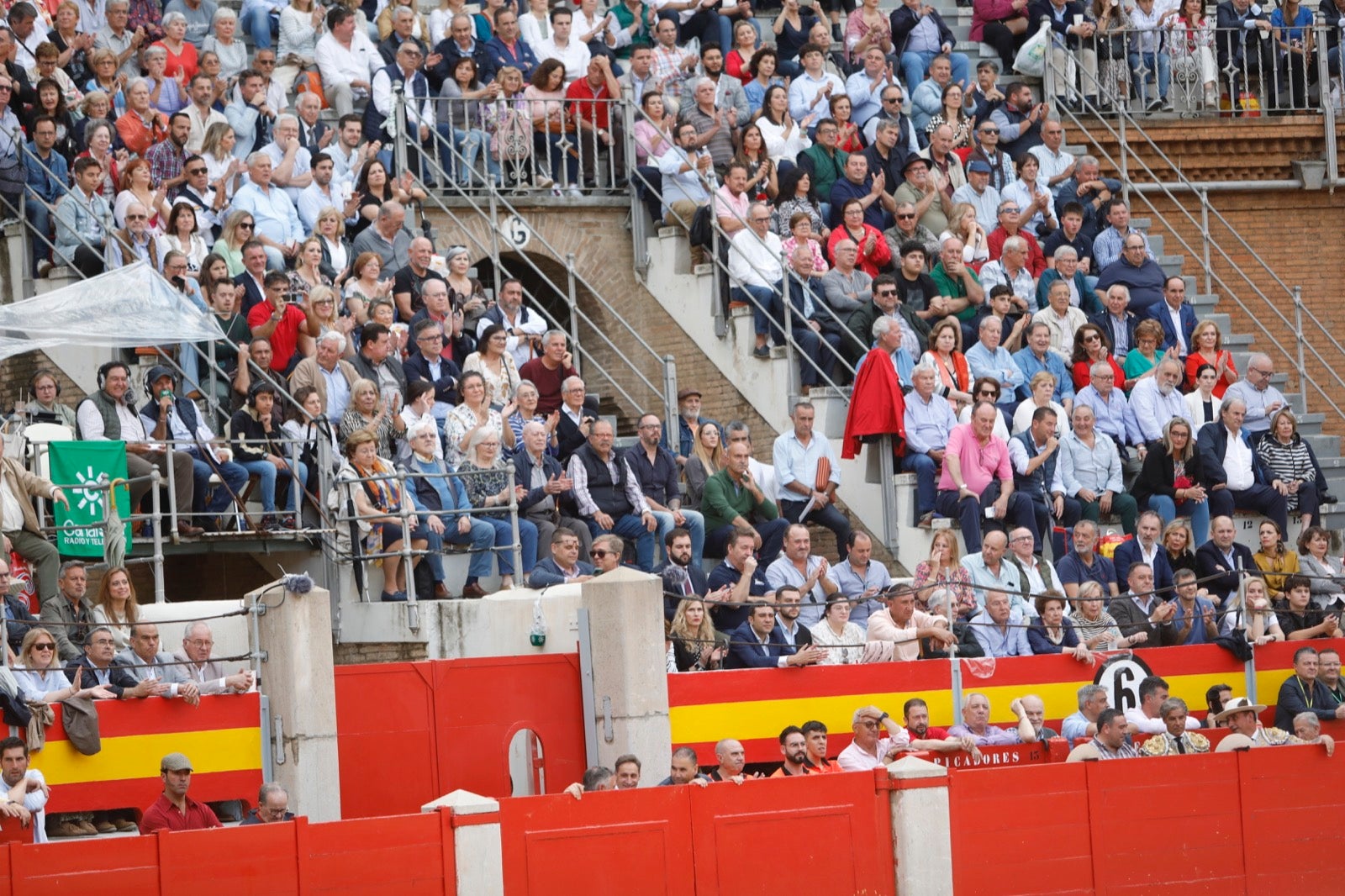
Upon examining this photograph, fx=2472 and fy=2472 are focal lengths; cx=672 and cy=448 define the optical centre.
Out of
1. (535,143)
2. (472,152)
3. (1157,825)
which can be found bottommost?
(1157,825)

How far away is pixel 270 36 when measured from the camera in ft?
73.7

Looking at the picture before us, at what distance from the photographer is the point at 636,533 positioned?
1814 centimetres

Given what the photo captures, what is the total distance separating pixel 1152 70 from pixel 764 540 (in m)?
9.38

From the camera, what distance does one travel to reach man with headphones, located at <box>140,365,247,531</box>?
17125 millimetres

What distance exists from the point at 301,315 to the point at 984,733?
5.92m

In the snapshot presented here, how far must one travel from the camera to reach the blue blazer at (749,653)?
1672 cm

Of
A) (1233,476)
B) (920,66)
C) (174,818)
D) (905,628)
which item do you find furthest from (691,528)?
(920,66)

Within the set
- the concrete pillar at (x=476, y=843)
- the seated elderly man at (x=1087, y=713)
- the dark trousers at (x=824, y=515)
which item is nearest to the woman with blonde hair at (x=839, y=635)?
the seated elderly man at (x=1087, y=713)

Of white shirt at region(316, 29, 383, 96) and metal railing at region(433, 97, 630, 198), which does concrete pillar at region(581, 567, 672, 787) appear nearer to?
metal railing at region(433, 97, 630, 198)

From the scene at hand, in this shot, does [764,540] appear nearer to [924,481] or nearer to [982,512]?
[924,481]

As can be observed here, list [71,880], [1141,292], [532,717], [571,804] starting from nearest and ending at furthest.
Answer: [71,880]
[571,804]
[532,717]
[1141,292]

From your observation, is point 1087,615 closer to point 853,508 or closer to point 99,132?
point 853,508

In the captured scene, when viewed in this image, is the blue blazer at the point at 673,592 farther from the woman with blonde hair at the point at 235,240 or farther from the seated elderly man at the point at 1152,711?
the woman with blonde hair at the point at 235,240

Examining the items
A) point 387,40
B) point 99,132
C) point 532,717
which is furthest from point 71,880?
point 387,40
